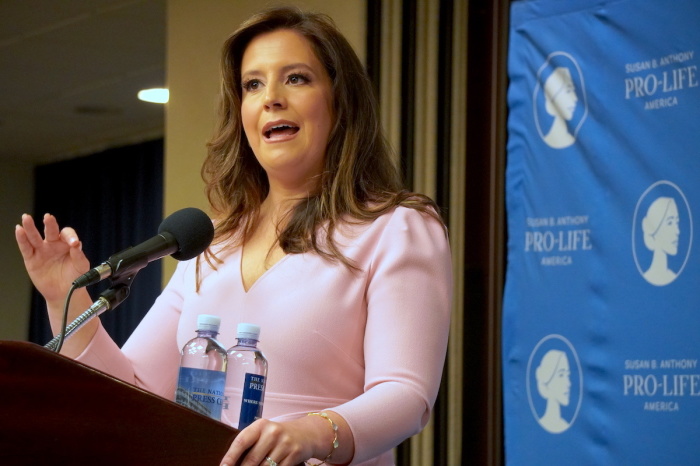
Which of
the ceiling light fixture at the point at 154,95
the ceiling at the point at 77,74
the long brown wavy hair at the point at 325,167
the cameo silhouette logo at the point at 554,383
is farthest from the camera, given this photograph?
the ceiling light fixture at the point at 154,95

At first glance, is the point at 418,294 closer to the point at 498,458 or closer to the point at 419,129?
the point at 498,458

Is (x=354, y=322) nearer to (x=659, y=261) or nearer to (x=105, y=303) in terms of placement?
(x=105, y=303)

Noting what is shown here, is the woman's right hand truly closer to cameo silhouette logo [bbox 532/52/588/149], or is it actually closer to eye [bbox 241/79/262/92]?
eye [bbox 241/79/262/92]

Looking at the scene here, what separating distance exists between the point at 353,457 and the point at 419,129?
8.87ft

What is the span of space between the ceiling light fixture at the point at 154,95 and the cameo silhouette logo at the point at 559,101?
165 inches

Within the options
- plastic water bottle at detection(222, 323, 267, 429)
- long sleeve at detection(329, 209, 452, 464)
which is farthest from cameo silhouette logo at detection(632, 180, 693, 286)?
plastic water bottle at detection(222, 323, 267, 429)

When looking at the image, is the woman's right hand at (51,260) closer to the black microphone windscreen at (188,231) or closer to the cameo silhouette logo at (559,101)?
the black microphone windscreen at (188,231)

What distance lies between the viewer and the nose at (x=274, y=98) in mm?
1899

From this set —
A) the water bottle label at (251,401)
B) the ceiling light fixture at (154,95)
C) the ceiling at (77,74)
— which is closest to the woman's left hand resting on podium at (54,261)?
the water bottle label at (251,401)

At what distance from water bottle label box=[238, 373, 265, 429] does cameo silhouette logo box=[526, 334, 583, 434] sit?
1.93 m

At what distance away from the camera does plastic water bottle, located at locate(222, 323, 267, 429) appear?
144 centimetres

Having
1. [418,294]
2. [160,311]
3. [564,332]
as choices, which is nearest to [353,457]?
[418,294]

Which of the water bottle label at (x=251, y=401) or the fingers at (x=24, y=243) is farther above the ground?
the fingers at (x=24, y=243)

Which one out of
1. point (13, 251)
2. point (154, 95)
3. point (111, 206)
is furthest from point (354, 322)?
point (13, 251)
